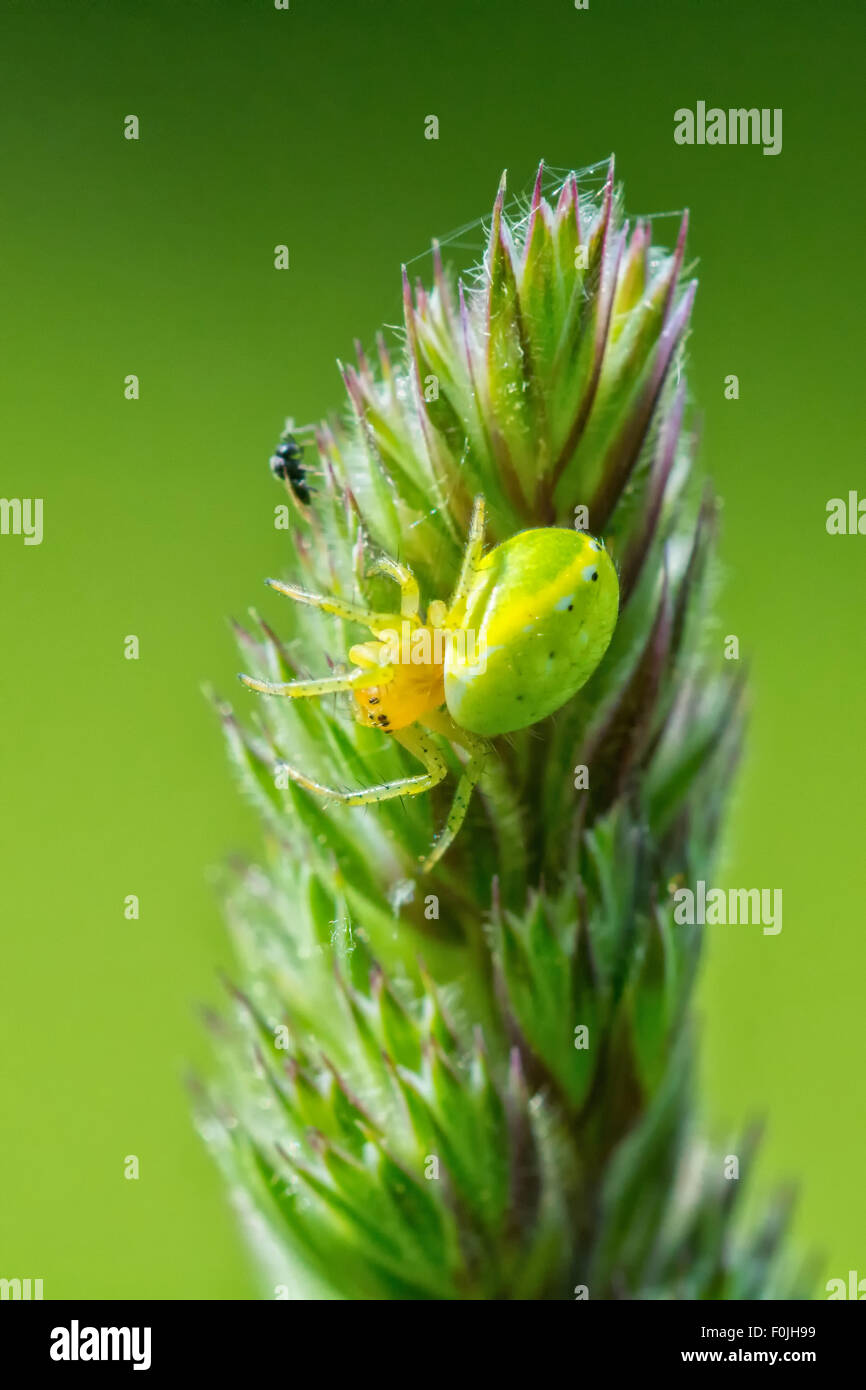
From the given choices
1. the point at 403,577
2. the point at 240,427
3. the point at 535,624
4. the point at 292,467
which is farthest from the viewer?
the point at 240,427

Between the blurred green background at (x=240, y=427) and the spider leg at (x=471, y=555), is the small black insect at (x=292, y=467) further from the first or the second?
the blurred green background at (x=240, y=427)

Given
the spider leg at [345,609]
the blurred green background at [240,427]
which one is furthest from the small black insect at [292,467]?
the blurred green background at [240,427]

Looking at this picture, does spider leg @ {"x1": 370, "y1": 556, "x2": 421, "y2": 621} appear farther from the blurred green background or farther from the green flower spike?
the blurred green background

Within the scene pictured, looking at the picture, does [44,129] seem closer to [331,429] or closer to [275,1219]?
[331,429]

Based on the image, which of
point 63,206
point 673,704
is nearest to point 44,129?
point 63,206

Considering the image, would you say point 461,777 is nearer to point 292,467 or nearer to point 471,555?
point 471,555

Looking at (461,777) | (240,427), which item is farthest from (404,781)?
(240,427)
